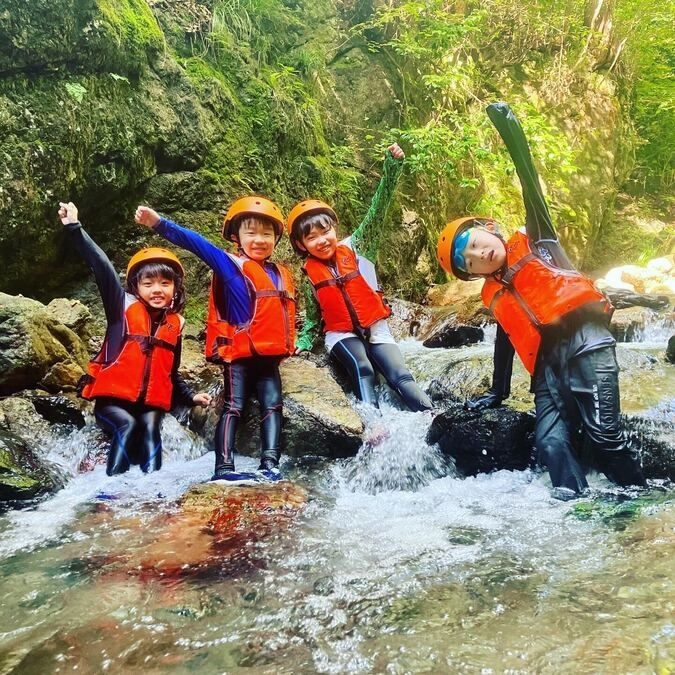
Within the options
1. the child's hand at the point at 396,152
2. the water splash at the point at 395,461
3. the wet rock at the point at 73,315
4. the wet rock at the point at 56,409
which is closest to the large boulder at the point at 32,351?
the wet rock at the point at 56,409

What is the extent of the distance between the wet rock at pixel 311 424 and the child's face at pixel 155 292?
1.06 m

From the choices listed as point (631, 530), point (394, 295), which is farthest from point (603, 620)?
point (394, 295)

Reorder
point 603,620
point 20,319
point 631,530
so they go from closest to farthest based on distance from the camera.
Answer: point 603,620, point 631,530, point 20,319

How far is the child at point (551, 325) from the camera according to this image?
3268 millimetres

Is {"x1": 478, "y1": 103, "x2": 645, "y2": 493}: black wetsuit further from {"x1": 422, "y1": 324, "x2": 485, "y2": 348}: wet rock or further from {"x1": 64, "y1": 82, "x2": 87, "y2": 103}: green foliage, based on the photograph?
{"x1": 64, "y1": 82, "x2": 87, "y2": 103}: green foliage

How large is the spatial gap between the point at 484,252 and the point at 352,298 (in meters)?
1.70

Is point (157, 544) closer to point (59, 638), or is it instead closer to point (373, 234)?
point (59, 638)

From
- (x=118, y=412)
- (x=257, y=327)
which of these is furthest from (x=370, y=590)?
(x=118, y=412)

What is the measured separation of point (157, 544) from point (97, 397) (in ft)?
6.51

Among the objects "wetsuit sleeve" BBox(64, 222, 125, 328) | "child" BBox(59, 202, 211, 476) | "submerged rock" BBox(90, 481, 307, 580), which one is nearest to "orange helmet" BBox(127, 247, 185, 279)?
"child" BBox(59, 202, 211, 476)

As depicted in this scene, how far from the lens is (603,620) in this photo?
5.67 feet

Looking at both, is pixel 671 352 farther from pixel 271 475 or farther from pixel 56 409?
A: pixel 56 409

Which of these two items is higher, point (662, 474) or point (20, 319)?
point (20, 319)

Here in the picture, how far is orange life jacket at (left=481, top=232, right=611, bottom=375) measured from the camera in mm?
3350
